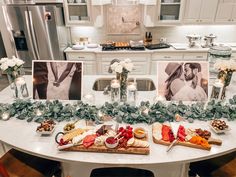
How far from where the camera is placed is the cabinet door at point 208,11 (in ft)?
11.6

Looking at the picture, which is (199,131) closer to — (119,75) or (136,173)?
(136,173)

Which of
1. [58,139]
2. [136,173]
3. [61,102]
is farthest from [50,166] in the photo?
[136,173]

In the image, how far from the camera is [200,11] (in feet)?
11.8

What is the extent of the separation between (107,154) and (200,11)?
345 centimetres

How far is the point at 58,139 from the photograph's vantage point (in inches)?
52.6

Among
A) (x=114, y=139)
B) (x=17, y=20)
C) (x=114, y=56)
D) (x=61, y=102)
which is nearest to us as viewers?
(x=114, y=139)

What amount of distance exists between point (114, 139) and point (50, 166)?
66cm

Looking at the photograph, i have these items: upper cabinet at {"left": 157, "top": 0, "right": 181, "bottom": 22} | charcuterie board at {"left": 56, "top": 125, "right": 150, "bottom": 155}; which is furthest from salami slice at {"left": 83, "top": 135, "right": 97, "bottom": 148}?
upper cabinet at {"left": 157, "top": 0, "right": 181, "bottom": 22}

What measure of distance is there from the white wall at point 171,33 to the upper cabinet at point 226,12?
395mm

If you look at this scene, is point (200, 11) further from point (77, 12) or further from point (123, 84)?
point (123, 84)

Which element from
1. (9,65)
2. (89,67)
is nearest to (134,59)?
(89,67)

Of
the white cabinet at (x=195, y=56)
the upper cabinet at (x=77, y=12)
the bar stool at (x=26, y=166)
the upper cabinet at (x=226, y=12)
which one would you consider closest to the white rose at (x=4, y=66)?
the bar stool at (x=26, y=166)

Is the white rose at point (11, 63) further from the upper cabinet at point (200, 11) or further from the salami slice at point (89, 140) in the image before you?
the upper cabinet at point (200, 11)

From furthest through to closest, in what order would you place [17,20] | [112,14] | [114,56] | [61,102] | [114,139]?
[112,14], [114,56], [17,20], [61,102], [114,139]
